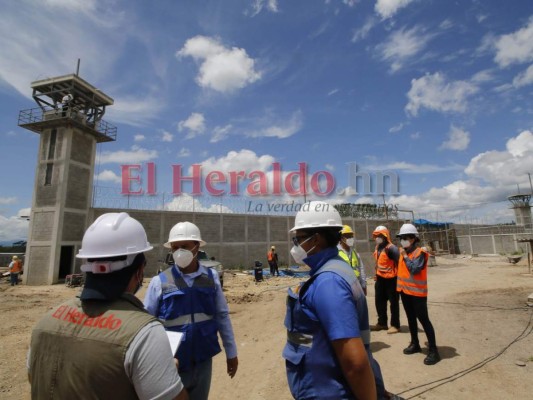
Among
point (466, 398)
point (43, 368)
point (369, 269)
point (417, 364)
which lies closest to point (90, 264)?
point (43, 368)

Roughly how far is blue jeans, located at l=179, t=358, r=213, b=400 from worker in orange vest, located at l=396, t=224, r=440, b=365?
309 cm

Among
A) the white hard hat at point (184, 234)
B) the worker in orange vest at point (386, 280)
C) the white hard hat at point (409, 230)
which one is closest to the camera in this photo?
the white hard hat at point (184, 234)

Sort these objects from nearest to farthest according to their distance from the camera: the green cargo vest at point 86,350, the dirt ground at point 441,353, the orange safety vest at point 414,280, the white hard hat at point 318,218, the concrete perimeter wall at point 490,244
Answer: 1. the green cargo vest at point 86,350
2. the white hard hat at point 318,218
3. the dirt ground at point 441,353
4. the orange safety vest at point 414,280
5. the concrete perimeter wall at point 490,244

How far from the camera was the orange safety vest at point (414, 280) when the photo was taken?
4316mm

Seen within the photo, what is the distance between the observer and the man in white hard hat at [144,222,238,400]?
251 centimetres

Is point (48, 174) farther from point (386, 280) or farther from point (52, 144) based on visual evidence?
point (386, 280)

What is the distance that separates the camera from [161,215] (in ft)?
67.4

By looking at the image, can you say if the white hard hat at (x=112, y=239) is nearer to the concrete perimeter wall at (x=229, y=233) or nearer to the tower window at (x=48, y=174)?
the concrete perimeter wall at (x=229, y=233)

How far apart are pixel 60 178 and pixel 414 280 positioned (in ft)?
64.7

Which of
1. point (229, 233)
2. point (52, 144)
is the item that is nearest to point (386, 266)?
point (229, 233)

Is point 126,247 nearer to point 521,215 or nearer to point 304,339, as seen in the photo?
point 304,339

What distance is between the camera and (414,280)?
172 inches

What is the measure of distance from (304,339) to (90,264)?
118 cm

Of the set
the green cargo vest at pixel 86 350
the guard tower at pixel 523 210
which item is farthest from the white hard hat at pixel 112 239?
the guard tower at pixel 523 210
